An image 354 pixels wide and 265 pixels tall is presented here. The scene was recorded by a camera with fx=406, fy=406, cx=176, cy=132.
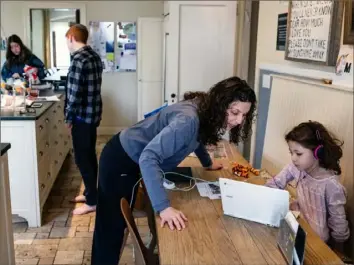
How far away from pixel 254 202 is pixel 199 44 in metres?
2.69

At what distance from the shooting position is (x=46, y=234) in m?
2.97

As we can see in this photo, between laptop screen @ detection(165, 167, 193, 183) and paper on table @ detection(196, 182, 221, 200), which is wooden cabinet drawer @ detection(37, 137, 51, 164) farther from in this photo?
paper on table @ detection(196, 182, 221, 200)

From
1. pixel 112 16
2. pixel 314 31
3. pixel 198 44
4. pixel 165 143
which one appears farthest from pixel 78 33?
pixel 112 16

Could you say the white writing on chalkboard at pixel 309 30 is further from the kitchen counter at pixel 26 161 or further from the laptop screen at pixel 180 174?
the kitchen counter at pixel 26 161

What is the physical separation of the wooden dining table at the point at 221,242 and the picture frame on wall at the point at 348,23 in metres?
0.86

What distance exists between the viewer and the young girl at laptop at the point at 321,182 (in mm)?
1732

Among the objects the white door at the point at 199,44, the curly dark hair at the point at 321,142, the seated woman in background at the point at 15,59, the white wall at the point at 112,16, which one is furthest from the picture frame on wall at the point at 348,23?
the white wall at the point at 112,16

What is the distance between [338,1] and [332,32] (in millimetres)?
151

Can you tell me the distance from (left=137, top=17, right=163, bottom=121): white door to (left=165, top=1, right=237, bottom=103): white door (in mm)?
1741

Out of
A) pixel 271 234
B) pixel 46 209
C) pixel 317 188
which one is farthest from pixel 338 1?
pixel 46 209

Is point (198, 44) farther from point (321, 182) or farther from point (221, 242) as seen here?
point (221, 242)

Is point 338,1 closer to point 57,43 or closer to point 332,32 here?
point 332,32

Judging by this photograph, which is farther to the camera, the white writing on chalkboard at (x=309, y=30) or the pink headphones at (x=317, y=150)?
the white writing on chalkboard at (x=309, y=30)

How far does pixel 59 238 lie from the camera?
2918mm
